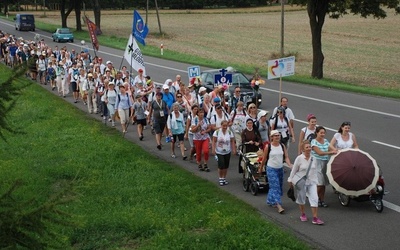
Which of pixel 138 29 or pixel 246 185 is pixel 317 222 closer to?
pixel 246 185

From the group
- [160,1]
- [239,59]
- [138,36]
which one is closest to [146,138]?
[138,36]

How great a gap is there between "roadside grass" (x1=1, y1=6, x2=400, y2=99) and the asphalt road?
2714 millimetres

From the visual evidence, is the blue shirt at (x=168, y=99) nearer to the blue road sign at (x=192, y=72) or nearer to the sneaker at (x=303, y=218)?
the blue road sign at (x=192, y=72)

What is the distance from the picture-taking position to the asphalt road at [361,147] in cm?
1058

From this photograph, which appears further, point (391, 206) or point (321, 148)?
point (321, 148)

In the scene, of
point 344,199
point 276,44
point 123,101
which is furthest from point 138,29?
point 276,44

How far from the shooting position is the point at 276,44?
59.0m

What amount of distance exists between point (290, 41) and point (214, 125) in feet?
157

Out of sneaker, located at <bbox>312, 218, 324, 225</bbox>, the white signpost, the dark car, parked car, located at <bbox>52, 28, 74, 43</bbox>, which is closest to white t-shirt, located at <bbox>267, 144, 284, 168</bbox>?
sneaker, located at <bbox>312, 218, 324, 225</bbox>

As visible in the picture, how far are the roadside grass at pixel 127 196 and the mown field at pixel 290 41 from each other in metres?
19.8

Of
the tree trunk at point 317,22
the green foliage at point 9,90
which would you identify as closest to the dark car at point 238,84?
the tree trunk at point 317,22

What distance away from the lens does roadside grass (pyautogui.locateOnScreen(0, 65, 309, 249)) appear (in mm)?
10312

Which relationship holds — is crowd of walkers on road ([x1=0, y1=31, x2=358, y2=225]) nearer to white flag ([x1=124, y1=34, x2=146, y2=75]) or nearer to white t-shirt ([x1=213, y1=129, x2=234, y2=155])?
white t-shirt ([x1=213, y1=129, x2=234, y2=155])

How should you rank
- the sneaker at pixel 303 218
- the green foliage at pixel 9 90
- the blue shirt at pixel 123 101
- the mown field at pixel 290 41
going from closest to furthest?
the green foliage at pixel 9 90 → the sneaker at pixel 303 218 → the blue shirt at pixel 123 101 → the mown field at pixel 290 41
